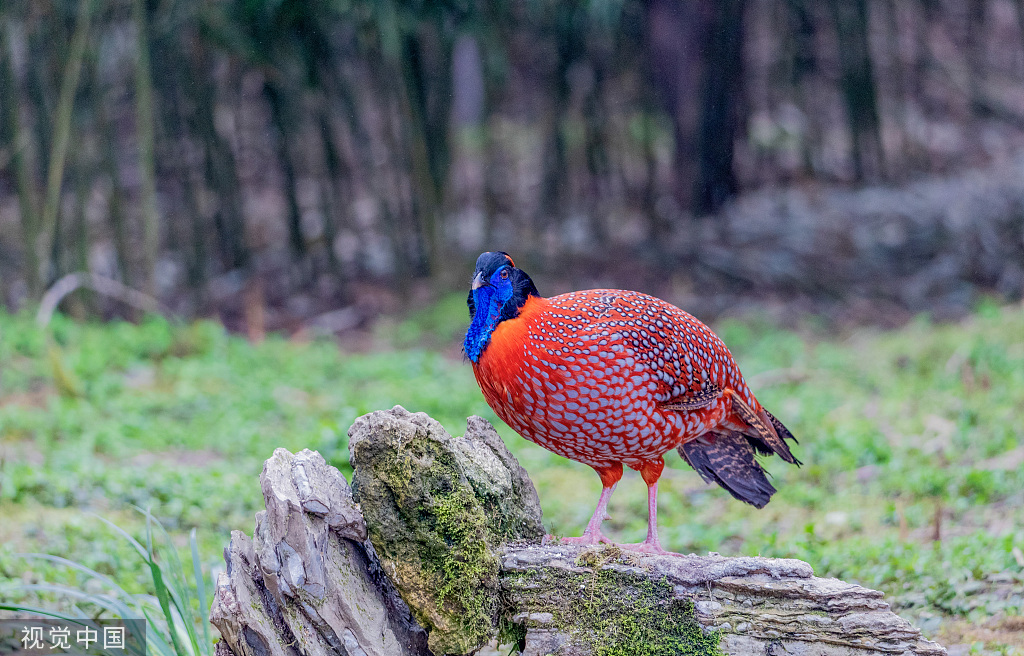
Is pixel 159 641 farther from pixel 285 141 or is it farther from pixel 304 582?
pixel 285 141

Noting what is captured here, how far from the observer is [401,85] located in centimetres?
784

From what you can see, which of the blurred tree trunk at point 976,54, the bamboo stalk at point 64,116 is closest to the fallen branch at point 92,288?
the bamboo stalk at point 64,116

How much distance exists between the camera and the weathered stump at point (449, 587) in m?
2.21

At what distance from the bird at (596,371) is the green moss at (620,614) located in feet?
0.78

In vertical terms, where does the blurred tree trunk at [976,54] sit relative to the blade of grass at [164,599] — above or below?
above

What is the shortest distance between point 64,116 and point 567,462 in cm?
458

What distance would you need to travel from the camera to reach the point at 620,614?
92.4 inches

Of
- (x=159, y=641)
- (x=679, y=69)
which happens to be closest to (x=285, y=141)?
(x=679, y=69)

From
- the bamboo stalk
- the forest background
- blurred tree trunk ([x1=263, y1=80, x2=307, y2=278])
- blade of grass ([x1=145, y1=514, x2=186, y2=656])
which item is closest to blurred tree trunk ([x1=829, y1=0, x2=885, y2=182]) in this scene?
the forest background

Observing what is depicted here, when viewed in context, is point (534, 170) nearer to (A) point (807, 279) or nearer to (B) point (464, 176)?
(B) point (464, 176)

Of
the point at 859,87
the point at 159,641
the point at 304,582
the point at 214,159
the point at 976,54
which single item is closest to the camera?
the point at 304,582

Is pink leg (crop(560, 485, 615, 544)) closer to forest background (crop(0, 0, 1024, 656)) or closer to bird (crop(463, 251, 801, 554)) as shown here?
bird (crop(463, 251, 801, 554))

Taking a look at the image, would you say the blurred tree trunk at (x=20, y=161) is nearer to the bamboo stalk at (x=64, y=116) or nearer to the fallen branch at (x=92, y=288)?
the bamboo stalk at (x=64, y=116)

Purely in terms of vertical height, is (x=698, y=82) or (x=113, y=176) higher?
(x=698, y=82)
